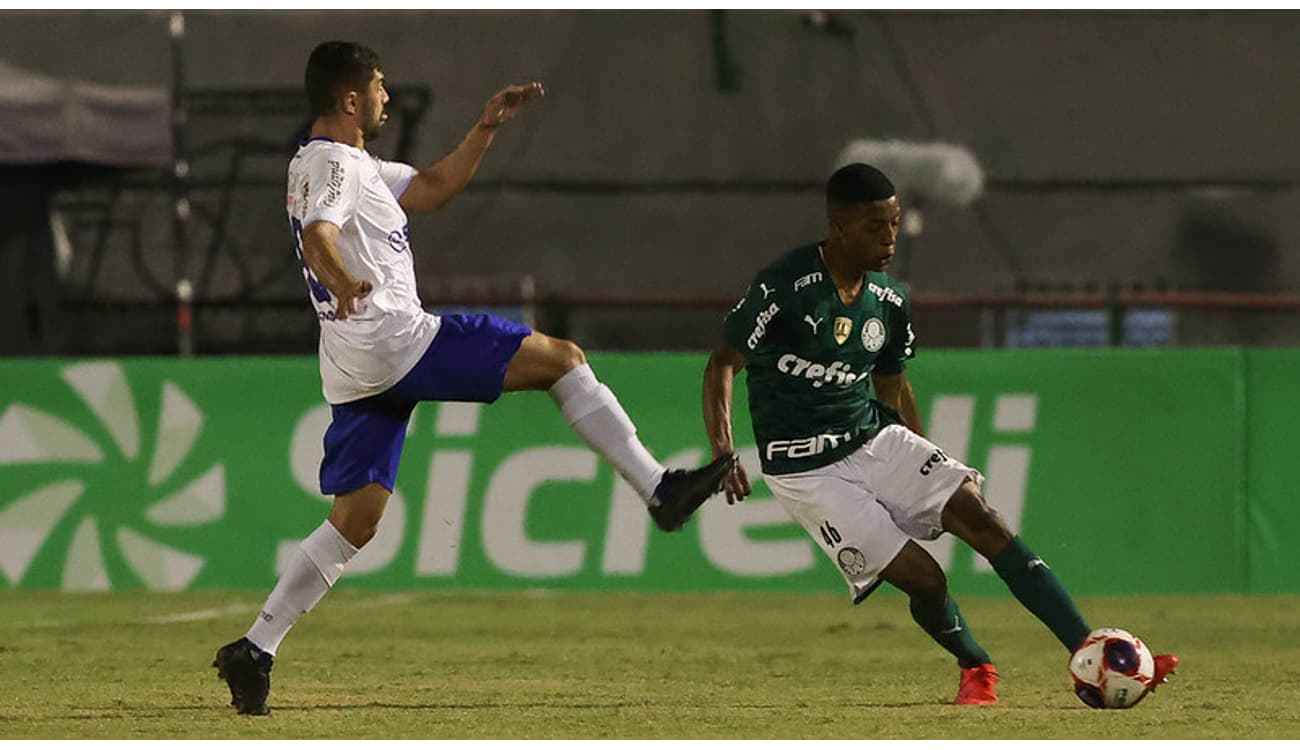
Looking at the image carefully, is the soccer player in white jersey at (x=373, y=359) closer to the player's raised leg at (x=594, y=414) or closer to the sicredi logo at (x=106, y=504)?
the player's raised leg at (x=594, y=414)

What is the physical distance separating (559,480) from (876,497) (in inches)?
207

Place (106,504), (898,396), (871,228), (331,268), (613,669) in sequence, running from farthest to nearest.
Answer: (106,504), (613,669), (898,396), (871,228), (331,268)

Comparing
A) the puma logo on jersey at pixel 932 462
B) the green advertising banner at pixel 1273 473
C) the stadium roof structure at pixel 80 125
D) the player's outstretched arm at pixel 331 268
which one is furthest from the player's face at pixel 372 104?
the stadium roof structure at pixel 80 125

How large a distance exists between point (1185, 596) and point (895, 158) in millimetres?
6268

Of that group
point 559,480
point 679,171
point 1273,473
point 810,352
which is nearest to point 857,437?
point 810,352

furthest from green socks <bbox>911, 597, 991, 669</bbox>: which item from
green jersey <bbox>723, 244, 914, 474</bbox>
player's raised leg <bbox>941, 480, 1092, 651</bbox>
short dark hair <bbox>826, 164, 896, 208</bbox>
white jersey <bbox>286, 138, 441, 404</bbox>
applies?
white jersey <bbox>286, 138, 441, 404</bbox>

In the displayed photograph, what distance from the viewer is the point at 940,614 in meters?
9.55

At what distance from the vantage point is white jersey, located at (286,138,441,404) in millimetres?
8852

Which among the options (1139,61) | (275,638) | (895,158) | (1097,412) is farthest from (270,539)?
(1139,61)

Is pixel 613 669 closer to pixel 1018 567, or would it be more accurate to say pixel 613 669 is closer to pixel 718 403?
pixel 718 403

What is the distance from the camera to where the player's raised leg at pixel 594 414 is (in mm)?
8883

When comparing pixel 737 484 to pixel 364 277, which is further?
pixel 737 484

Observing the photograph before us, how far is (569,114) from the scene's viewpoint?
2017cm

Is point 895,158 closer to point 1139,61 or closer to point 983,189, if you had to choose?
point 983,189
